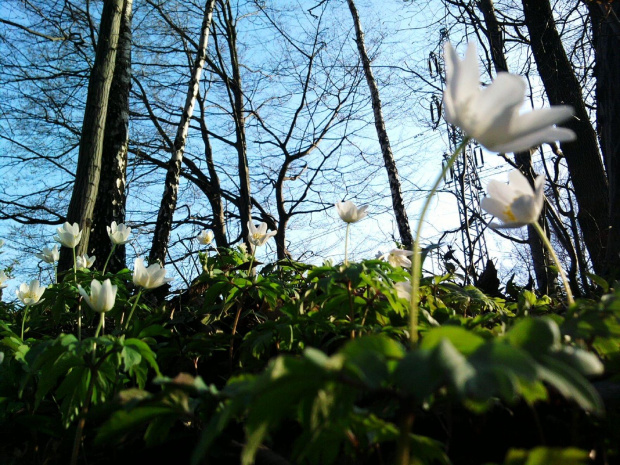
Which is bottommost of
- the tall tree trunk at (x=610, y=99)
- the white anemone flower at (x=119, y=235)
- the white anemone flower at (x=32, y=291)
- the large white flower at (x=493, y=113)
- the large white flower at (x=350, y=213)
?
the white anemone flower at (x=32, y=291)

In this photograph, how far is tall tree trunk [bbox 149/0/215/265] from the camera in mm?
5410

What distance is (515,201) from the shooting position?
113 cm

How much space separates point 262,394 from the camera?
0.57 metres

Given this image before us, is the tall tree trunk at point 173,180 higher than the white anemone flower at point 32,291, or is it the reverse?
the tall tree trunk at point 173,180

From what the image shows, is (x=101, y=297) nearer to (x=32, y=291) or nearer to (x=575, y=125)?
(x=32, y=291)

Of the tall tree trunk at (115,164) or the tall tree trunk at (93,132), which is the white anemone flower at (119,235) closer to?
the tall tree trunk at (93,132)

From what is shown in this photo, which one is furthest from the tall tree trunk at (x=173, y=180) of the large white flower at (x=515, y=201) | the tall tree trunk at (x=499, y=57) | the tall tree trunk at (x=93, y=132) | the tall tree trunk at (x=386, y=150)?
the large white flower at (x=515, y=201)

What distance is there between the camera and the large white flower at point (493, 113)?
2.81 ft

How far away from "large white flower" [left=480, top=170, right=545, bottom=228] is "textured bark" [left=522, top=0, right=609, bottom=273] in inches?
116

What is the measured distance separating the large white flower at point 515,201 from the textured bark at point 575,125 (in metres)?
2.96

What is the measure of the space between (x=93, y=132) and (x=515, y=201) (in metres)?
4.92

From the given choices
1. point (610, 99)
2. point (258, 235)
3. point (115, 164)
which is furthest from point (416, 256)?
point (115, 164)

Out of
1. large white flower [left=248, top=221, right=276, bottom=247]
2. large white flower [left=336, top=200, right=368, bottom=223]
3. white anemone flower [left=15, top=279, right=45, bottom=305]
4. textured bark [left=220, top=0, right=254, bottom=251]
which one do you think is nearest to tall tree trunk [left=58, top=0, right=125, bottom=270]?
white anemone flower [left=15, top=279, right=45, bottom=305]

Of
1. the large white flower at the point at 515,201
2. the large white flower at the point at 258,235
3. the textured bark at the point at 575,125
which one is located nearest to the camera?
the large white flower at the point at 515,201
